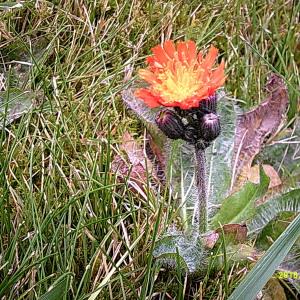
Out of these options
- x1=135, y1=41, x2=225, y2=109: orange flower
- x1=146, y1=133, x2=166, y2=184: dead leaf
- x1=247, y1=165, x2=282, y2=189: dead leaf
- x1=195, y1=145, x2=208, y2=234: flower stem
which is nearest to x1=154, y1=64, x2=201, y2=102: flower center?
x1=135, y1=41, x2=225, y2=109: orange flower

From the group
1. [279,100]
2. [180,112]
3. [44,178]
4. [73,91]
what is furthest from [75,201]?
[279,100]

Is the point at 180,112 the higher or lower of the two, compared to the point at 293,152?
higher

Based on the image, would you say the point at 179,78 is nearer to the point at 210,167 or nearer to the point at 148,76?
the point at 148,76

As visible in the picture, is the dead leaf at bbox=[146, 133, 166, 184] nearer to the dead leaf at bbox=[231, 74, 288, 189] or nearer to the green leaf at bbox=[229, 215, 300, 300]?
the dead leaf at bbox=[231, 74, 288, 189]

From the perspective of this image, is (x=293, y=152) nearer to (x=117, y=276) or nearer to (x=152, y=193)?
(x=152, y=193)

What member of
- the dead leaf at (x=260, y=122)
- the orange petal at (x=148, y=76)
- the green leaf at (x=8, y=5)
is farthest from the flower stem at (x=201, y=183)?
the green leaf at (x=8, y=5)

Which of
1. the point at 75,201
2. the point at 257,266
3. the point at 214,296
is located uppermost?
the point at 257,266

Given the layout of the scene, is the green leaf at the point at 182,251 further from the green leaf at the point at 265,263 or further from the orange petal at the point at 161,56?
the orange petal at the point at 161,56
